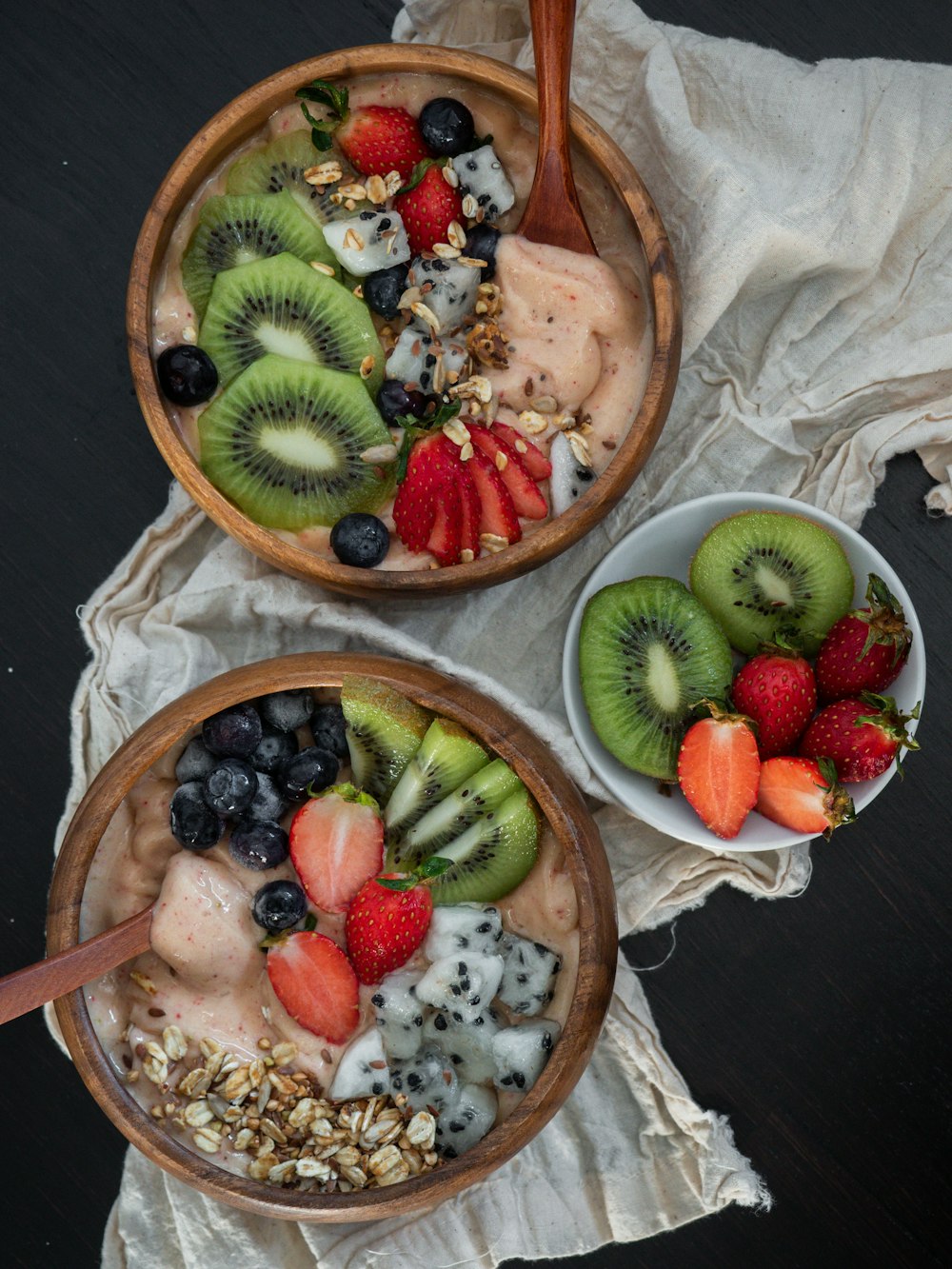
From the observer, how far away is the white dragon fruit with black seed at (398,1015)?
1707 mm

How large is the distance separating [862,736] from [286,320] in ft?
3.41

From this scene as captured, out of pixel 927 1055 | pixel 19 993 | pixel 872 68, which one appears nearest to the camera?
pixel 19 993

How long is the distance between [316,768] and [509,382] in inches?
25.2

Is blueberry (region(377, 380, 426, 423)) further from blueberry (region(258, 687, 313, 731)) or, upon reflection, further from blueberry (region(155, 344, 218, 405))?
blueberry (region(258, 687, 313, 731))

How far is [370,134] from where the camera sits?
1.78 m

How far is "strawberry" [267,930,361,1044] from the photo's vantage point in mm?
1689

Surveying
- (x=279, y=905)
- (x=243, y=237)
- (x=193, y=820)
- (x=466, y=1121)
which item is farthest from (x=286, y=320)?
(x=466, y=1121)

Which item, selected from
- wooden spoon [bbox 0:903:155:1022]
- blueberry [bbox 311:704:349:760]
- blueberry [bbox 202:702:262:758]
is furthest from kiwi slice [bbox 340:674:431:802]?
wooden spoon [bbox 0:903:155:1022]

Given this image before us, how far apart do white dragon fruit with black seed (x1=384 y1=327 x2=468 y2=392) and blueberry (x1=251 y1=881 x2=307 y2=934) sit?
756 millimetres

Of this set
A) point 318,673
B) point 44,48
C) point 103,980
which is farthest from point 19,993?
point 44,48

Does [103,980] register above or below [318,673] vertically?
below

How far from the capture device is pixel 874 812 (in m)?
2.02

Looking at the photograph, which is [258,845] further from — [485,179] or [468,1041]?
[485,179]

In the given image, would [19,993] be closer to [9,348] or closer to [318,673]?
[318,673]
